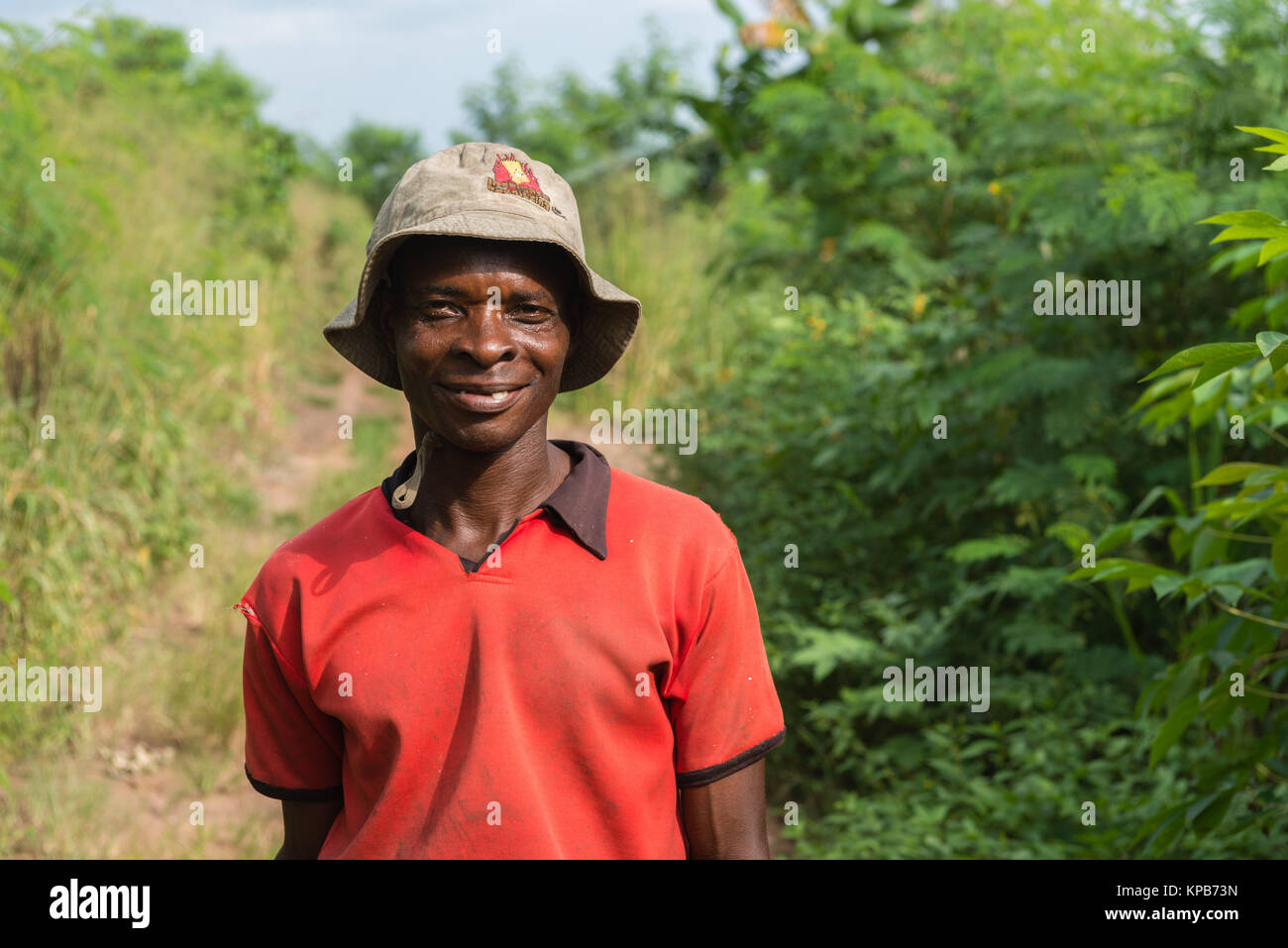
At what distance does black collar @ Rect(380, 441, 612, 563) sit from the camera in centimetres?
167

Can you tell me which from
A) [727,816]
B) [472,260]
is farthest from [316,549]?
[727,816]

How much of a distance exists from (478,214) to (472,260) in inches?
2.6

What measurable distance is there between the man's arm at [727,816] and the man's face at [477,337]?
0.57 meters

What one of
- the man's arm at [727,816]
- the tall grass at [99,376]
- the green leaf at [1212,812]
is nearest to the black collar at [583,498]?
the man's arm at [727,816]

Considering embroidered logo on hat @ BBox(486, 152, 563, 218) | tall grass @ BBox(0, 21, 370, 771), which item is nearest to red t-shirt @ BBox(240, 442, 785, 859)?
embroidered logo on hat @ BBox(486, 152, 563, 218)

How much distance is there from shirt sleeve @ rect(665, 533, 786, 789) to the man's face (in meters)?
0.38

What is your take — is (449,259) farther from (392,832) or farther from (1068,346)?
(1068,346)

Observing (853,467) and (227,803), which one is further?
(853,467)

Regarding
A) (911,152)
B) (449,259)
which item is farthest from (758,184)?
(449,259)

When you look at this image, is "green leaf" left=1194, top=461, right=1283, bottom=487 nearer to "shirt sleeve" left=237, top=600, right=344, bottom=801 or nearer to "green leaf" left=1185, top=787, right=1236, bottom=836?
"green leaf" left=1185, top=787, right=1236, bottom=836

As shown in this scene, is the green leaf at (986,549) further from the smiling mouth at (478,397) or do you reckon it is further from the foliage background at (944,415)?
the smiling mouth at (478,397)

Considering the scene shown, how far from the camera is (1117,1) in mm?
5898

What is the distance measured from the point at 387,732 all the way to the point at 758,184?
726cm

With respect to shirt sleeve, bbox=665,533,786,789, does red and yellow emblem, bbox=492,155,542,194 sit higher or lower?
higher
